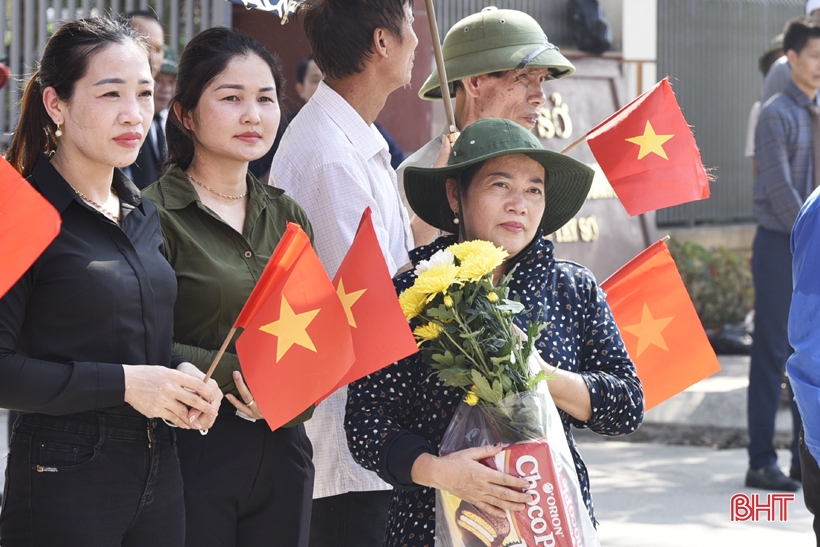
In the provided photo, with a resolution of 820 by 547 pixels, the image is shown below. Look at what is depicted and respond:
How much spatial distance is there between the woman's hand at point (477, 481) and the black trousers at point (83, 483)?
0.65 metres

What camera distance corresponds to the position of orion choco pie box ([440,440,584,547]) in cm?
242

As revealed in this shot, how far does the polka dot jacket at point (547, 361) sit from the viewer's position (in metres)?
2.70

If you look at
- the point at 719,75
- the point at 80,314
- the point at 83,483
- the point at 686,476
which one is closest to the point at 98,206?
the point at 80,314

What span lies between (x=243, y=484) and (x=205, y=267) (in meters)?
0.55

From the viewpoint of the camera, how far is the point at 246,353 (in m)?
2.73

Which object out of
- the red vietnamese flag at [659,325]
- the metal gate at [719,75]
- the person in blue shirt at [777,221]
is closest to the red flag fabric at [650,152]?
the red vietnamese flag at [659,325]

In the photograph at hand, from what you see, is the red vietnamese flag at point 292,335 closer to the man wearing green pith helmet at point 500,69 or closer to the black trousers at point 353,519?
the black trousers at point 353,519

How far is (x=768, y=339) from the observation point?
632 centimetres

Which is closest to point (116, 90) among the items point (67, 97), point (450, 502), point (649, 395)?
point (67, 97)

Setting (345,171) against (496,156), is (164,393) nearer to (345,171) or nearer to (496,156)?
(496,156)

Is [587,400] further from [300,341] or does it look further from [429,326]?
[300,341]

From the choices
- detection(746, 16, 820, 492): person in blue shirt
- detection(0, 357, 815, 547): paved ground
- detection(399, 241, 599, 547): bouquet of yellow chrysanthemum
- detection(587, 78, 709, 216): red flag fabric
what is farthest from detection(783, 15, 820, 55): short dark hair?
detection(399, 241, 599, 547): bouquet of yellow chrysanthemum

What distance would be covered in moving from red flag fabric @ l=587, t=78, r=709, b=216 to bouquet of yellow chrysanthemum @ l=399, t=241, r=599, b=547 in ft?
5.05

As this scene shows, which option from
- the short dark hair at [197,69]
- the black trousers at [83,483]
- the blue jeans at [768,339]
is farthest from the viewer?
the blue jeans at [768,339]
